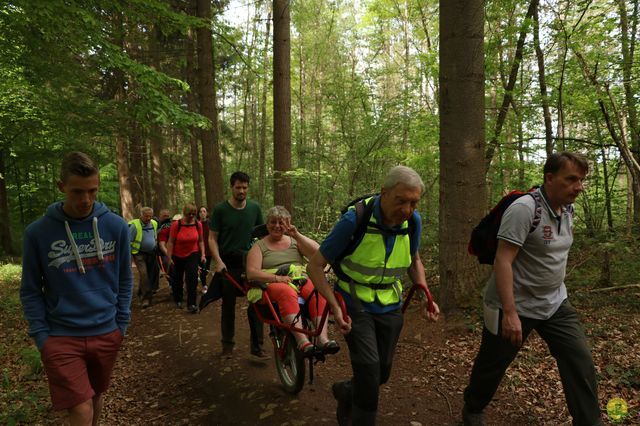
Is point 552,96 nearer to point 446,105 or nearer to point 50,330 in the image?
point 446,105

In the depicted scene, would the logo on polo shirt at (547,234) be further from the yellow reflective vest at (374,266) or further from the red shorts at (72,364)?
the red shorts at (72,364)

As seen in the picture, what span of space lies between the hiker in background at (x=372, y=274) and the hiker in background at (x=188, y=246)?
552cm

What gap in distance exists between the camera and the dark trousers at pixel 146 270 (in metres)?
8.69

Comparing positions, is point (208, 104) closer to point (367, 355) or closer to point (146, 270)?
point (146, 270)

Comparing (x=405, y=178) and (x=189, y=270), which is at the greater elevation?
(x=405, y=178)

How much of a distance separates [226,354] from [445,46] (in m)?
5.02

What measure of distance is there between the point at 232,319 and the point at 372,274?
3.35 metres

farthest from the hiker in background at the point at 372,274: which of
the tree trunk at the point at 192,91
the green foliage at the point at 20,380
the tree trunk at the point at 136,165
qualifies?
the tree trunk at the point at 136,165

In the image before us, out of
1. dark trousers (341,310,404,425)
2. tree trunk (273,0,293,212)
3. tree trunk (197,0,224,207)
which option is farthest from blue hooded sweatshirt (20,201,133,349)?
tree trunk (197,0,224,207)

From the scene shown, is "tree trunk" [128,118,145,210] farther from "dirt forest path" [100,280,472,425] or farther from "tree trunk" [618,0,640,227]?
"tree trunk" [618,0,640,227]

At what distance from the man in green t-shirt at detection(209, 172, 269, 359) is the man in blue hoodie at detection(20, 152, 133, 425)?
2.54 meters

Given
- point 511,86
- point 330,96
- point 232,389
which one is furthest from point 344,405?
point 330,96

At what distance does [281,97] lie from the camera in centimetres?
970

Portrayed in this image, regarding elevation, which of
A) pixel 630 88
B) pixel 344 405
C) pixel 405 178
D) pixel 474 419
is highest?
pixel 630 88
